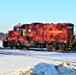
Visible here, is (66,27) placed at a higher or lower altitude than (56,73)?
higher

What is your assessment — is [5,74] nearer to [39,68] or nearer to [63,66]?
[39,68]

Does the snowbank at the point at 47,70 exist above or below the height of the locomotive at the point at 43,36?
below

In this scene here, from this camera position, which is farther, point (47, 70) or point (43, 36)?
point (43, 36)

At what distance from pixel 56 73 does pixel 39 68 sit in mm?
741

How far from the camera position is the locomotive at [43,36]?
110 feet

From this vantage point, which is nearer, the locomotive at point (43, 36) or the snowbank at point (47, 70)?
the snowbank at point (47, 70)

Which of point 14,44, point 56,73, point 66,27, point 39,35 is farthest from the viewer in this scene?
point 14,44

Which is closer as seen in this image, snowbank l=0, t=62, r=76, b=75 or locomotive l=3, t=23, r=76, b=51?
snowbank l=0, t=62, r=76, b=75

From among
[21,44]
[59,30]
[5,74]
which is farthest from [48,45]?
[5,74]

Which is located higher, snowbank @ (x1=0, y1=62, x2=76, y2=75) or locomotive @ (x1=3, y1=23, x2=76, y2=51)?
locomotive @ (x1=3, y1=23, x2=76, y2=51)

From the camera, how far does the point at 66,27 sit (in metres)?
33.6

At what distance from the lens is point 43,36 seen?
35.6m

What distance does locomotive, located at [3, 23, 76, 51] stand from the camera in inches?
1319

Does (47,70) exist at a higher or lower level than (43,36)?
lower
